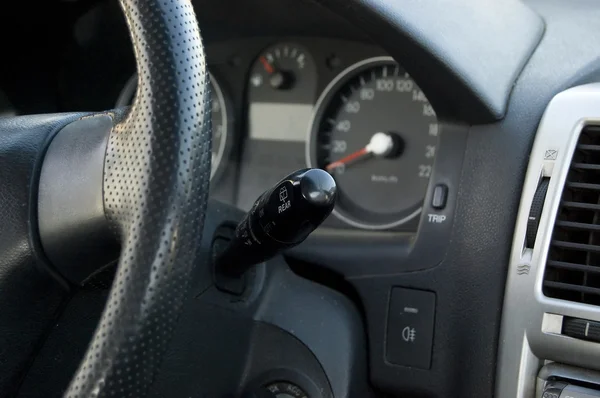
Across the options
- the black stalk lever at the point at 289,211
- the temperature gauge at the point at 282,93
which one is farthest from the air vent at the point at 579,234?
the temperature gauge at the point at 282,93

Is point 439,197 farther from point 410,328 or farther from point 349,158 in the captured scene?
point 349,158

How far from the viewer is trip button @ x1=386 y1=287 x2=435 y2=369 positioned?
1.18m

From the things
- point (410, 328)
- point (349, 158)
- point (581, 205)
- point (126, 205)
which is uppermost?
point (126, 205)

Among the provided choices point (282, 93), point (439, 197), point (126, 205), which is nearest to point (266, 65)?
point (282, 93)

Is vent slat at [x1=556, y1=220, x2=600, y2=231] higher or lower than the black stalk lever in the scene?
lower

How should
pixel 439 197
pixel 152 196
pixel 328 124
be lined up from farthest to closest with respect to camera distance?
pixel 328 124 < pixel 439 197 < pixel 152 196

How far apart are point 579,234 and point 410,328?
0.87 feet

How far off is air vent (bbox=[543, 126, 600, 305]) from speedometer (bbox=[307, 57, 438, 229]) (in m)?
0.34

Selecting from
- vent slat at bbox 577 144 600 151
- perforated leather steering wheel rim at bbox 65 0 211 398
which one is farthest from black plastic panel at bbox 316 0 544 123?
perforated leather steering wheel rim at bbox 65 0 211 398

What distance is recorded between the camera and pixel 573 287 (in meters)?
1.02

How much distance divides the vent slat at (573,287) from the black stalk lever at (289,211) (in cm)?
31

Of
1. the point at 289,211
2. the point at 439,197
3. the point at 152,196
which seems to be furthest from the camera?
the point at 439,197

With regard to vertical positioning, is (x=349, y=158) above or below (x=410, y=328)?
above

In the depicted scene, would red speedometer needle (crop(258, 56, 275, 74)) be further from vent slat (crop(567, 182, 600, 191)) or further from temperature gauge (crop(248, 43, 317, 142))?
vent slat (crop(567, 182, 600, 191))
